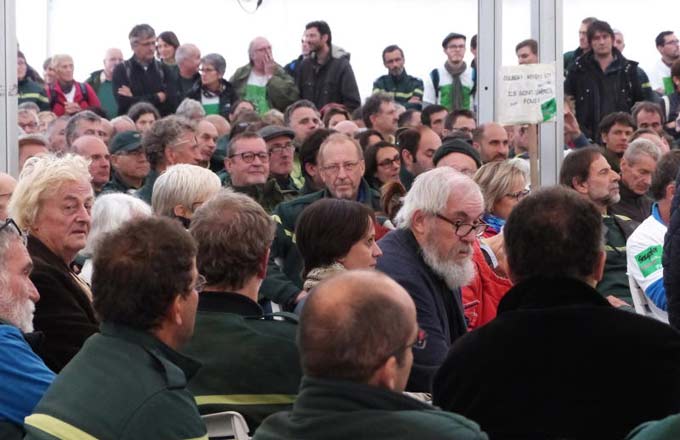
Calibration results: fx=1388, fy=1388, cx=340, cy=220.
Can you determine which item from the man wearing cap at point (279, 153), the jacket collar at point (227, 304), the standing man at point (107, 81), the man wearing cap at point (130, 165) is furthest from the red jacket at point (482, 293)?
the standing man at point (107, 81)

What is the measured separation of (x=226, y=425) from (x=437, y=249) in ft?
5.82

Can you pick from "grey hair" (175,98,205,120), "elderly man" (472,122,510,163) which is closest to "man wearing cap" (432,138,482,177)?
"elderly man" (472,122,510,163)

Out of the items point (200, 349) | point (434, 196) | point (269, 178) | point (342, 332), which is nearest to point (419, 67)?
point (269, 178)

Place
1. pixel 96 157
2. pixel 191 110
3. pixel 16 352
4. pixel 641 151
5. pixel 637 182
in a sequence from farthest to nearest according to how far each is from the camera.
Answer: pixel 191 110 < pixel 641 151 < pixel 637 182 < pixel 96 157 < pixel 16 352

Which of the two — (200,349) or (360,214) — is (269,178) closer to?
(360,214)

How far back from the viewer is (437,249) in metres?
5.61

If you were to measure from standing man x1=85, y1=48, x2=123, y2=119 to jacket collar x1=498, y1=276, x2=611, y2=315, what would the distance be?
428 inches

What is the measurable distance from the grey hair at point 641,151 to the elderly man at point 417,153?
1497 mm

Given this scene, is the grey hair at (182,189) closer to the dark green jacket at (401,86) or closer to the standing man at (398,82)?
the standing man at (398,82)

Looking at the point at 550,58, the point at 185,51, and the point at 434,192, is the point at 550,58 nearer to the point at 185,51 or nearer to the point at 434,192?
the point at 434,192

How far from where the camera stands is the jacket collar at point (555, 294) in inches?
158

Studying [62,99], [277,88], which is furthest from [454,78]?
[62,99]

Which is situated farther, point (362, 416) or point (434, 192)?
point (434, 192)

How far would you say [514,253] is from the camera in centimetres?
419
